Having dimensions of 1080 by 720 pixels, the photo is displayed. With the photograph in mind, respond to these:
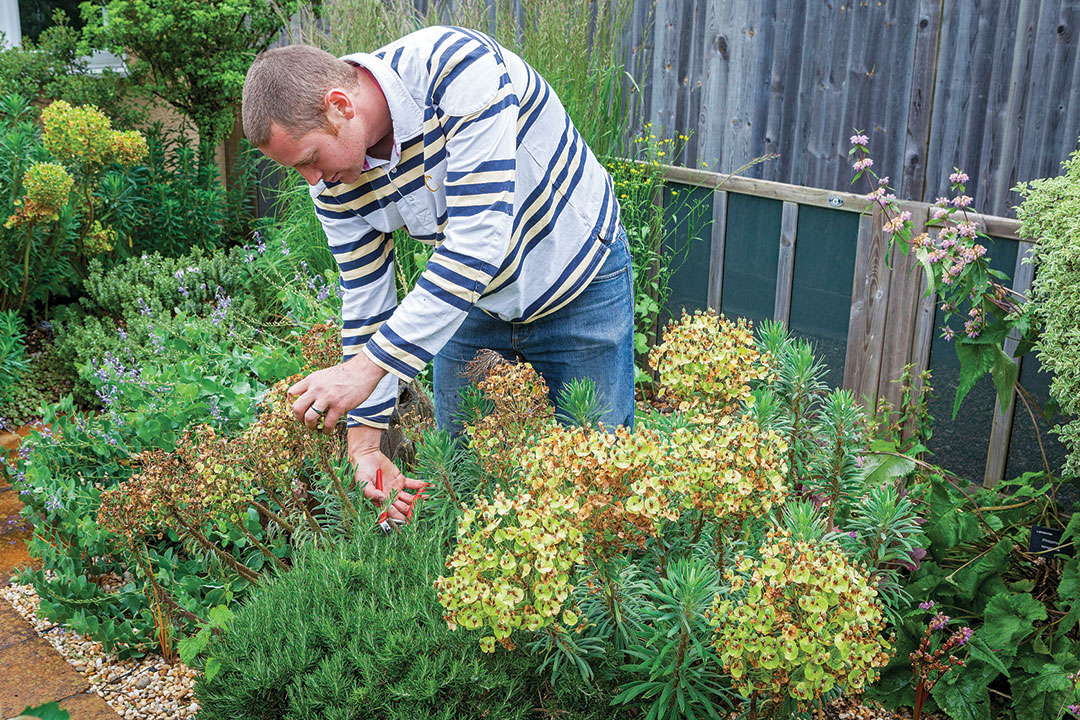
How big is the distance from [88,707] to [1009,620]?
2251 millimetres

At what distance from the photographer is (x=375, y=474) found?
6.92 feet

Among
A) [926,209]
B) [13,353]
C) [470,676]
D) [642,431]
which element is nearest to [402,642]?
[470,676]

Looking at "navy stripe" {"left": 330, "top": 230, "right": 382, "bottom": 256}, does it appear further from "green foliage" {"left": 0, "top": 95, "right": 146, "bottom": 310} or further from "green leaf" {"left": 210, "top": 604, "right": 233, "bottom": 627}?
"green foliage" {"left": 0, "top": 95, "right": 146, "bottom": 310}

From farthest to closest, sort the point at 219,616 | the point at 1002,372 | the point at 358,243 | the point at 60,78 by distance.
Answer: the point at 60,78 < the point at 1002,372 < the point at 358,243 < the point at 219,616

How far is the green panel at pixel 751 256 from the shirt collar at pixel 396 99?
8.10 feet

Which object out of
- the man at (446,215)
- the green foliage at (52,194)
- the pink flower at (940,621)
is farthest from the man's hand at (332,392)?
the green foliage at (52,194)

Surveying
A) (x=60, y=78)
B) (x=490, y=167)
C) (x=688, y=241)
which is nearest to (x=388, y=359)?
(x=490, y=167)

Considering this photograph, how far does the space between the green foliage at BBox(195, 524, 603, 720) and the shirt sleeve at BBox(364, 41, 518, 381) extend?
398 mm

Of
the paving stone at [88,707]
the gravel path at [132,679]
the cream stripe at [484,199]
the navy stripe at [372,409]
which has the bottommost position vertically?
the gravel path at [132,679]

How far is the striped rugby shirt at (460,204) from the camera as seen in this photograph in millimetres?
1854

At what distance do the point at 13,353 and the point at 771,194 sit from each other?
139 inches

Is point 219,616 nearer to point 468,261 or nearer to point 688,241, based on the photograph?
point 468,261

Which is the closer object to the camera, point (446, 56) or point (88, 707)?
point (446, 56)

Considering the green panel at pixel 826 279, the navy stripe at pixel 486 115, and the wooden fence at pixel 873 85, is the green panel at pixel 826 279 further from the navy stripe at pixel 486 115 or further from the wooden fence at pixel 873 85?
the navy stripe at pixel 486 115
